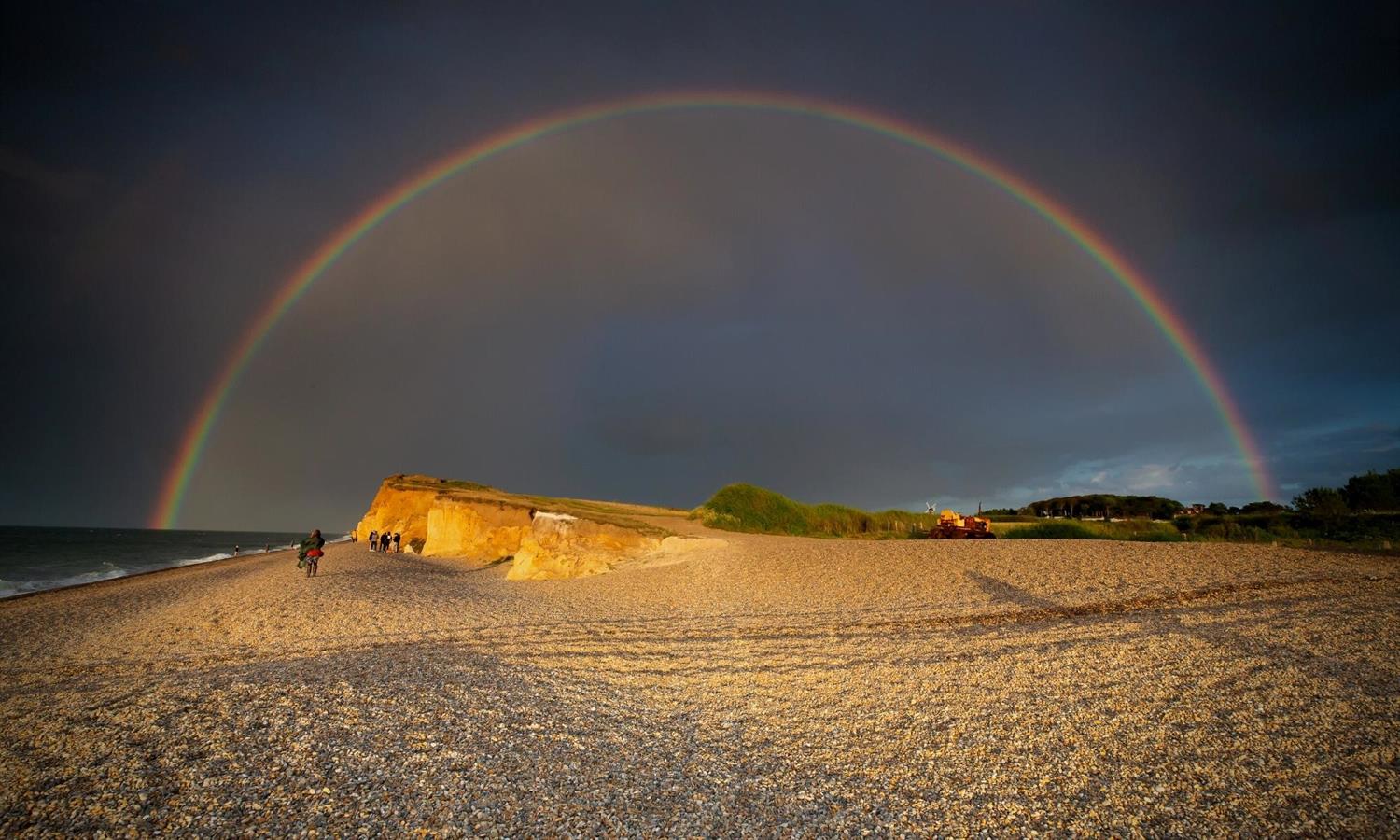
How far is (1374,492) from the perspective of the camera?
3497 cm

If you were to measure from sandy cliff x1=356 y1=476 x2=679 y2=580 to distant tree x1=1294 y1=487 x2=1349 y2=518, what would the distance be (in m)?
31.8

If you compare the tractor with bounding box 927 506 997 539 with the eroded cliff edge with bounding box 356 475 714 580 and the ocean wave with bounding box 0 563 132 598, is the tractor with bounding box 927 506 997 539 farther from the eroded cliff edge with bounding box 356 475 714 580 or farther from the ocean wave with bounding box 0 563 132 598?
the ocean wave with bounding box 0 563 132 598

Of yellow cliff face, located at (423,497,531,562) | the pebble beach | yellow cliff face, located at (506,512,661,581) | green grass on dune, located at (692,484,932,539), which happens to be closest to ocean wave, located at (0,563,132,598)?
yellow cliff face, located at (423,497,531,562)

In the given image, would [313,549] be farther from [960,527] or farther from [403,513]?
[960,527]

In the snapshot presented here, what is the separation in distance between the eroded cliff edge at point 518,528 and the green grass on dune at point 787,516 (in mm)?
3232

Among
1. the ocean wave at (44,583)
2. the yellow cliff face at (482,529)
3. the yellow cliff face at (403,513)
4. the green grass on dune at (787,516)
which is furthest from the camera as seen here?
the yellow cliff face at (403,513)

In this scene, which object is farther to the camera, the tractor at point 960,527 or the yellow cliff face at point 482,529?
the yellow cliff face at point 482,529

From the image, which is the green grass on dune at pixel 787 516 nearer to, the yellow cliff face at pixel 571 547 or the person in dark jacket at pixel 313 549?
the yellow cliff face at pixel 571 547

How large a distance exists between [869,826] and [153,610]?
2331 centimetres

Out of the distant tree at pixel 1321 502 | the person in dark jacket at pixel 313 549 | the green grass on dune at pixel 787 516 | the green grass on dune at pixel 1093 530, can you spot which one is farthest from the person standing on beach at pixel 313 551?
the distant tree at pixel 1321 502

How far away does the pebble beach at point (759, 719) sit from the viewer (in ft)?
16.9

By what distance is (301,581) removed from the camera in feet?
72.3

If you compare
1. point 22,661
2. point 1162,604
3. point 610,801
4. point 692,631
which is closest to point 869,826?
point 610,801

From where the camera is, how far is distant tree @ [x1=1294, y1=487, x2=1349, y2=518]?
99.1ft
